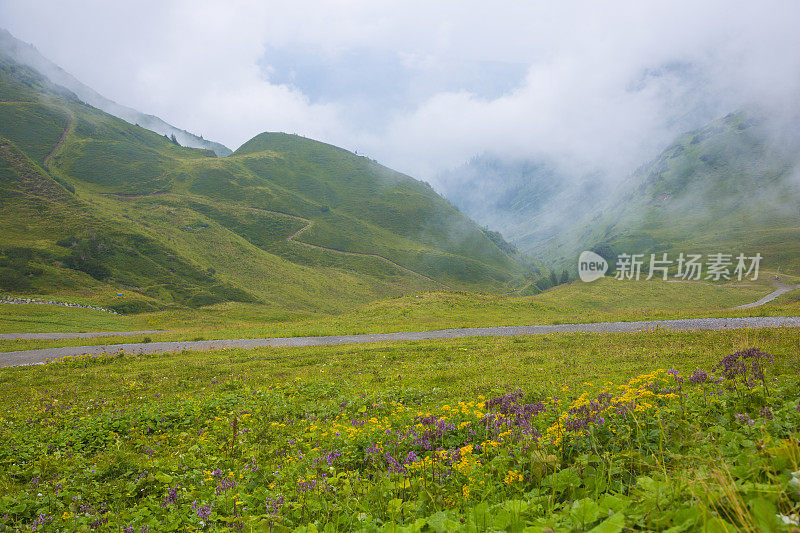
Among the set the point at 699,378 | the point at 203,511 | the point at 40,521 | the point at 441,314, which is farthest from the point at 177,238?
the point at 699,378

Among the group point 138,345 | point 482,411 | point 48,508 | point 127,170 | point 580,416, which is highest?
point 127,170

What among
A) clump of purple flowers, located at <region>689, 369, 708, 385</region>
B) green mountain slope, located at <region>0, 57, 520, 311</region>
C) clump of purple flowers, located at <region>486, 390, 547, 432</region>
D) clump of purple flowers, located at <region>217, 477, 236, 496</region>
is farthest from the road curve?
green mountain slope, located at <region>0, 57, 520, 311</region>

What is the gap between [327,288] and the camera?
408 feet

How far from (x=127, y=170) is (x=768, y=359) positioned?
221778 millimetres

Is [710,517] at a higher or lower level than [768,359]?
lower

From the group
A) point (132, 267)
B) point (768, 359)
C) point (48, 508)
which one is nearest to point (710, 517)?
point (48, 508)

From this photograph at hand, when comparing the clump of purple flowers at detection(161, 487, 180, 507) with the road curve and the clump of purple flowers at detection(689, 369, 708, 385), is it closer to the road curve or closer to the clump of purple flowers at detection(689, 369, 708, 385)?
the clump of purple flowers at detection(689, 369, 708, 385)

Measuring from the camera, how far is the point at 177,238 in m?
118

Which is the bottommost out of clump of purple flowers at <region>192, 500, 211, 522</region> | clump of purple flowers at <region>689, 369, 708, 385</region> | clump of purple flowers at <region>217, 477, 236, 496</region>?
clump of purple flowers at <region>217, 477, 236, 496</region>

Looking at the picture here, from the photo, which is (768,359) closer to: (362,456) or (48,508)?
(362,456)

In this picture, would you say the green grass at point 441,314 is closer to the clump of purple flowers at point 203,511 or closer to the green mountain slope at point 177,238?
the green mountain slope at point 177,238

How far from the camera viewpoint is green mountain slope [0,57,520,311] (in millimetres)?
84062

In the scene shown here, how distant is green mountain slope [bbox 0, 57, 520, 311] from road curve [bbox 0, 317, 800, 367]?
49.4m

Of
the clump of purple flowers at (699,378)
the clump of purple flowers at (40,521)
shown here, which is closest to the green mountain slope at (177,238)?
the clump of purple flowers at (40,521)
